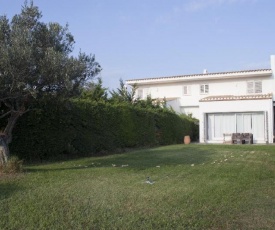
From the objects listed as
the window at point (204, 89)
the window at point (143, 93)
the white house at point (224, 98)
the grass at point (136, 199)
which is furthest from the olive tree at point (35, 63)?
the window at point (143, 93)

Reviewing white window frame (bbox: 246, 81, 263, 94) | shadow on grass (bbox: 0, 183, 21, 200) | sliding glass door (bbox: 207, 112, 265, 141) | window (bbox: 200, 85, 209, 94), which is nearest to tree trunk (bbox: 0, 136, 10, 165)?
shadow on grass (bbox: 0, 183, 21, 200)

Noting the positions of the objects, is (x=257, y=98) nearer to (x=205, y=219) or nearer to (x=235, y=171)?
(x=235, y=171)

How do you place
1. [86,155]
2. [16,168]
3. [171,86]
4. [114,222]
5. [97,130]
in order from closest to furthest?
1. [114,222]
2. [16,168]
3. [86,155]
4. [97,130]
5. [171,86]

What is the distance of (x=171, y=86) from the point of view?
41906mm

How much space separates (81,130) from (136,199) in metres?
9.86

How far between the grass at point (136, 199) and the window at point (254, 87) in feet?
88.3

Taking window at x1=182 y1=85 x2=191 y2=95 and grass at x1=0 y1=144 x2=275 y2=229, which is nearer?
grass at x1=0 y1=144 x2=275 y2=229

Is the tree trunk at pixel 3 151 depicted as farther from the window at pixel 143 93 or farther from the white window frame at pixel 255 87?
the window at pixel 143 93

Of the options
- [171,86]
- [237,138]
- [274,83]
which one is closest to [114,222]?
[237,138]

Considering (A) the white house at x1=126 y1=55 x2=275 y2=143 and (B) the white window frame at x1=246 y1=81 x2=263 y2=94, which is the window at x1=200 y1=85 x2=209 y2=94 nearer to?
(A) the white house at x1=126 y1=55 x2=275 y2=143

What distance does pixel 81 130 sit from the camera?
17.5m

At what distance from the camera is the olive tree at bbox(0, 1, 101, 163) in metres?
10.1

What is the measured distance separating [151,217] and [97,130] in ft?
40.1

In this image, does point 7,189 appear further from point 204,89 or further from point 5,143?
point 204,89
